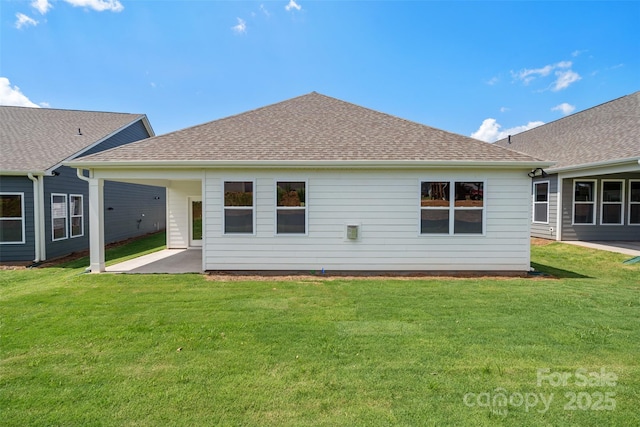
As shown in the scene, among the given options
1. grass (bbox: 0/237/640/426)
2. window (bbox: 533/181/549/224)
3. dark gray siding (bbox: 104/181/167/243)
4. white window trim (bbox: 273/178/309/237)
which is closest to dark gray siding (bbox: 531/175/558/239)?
window (bbox: 533/181/549/224)

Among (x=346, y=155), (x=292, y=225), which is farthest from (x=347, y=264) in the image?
(x=346, y=155)

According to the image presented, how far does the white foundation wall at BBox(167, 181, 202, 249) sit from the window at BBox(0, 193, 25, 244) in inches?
164

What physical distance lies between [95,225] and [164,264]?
2.00 m

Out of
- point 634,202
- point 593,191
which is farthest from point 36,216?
point 634,202

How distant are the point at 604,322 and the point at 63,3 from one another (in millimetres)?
16080

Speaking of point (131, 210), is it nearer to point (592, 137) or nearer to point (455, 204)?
point (455, 204)

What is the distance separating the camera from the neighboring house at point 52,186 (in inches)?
377

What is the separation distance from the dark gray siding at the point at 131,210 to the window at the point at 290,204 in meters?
9.44

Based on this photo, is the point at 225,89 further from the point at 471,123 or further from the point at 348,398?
the point at 471,123

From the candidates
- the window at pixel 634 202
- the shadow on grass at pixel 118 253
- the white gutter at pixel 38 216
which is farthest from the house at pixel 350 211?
the window at pixel 634 202

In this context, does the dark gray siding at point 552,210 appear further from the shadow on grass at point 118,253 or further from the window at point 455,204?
the shadow on grass at point 118,253

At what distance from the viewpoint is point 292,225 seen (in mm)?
7840

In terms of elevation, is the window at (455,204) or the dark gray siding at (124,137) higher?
the dark gray siding at (124,137)

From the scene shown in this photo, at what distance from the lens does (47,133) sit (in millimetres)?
12297
